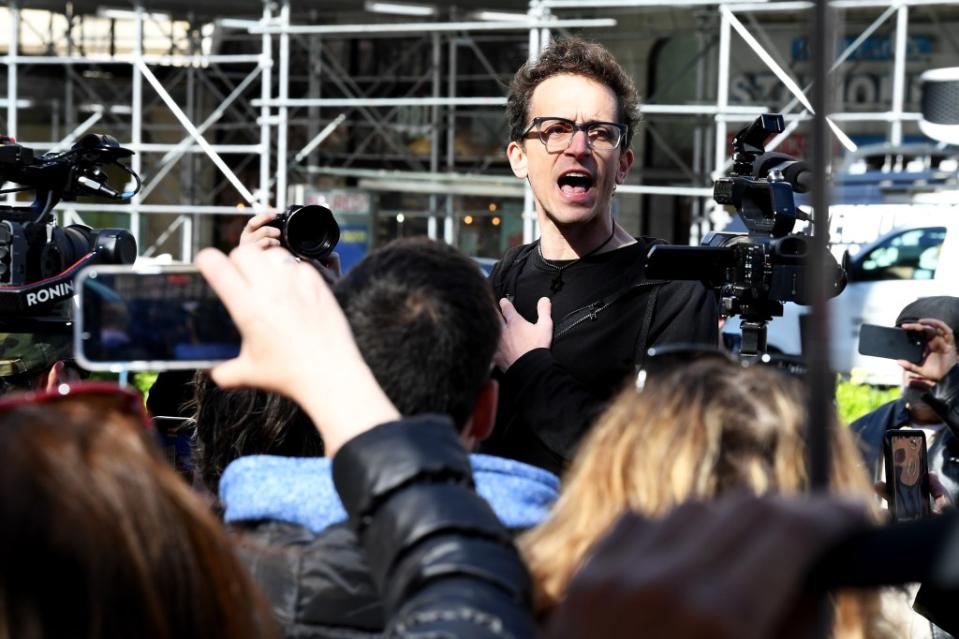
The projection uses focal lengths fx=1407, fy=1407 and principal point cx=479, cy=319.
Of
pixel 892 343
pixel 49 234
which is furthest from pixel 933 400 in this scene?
pixel 49 234

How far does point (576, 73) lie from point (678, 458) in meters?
1.49

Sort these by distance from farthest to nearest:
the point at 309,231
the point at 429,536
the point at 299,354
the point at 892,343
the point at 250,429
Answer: the point at 892,343 < the point at 309,231 < the point at 250,429 < the point at 299,354 < the point at 429,536

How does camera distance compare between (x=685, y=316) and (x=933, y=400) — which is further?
(x=933, y=400)

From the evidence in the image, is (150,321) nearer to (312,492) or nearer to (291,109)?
(312,492)

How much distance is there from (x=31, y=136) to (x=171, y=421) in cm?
1137

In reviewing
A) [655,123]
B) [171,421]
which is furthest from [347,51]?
[171,421]

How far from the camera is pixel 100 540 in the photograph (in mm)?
909

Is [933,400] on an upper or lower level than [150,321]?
lower

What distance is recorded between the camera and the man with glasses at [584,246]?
7.89 ft

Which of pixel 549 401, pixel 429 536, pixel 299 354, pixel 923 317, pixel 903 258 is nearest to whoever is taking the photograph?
pixel 429 536

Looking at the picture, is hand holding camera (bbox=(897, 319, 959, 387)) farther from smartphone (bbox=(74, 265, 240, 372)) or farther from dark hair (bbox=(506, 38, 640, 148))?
smartphone (bbox=(74, 265, 240, 372))

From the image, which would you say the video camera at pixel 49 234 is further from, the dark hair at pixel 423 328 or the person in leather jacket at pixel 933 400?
the person in leather jacket at pixel 933 400

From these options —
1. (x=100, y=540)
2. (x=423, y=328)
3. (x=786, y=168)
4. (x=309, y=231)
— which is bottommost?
(x=100, y=540)

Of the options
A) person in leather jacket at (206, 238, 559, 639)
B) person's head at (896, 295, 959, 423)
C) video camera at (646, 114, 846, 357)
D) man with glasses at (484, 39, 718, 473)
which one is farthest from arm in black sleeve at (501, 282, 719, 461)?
person's head at (896, 295, 959, 423)
